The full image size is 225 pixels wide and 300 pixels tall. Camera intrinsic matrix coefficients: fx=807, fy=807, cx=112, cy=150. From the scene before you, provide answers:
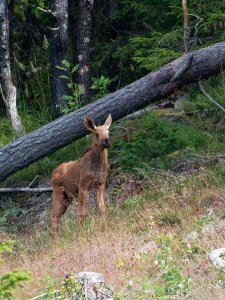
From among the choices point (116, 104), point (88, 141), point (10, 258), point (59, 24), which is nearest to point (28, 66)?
point (59, 24)

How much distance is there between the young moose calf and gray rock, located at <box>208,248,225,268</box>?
3308mm

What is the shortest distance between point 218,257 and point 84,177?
3919mm

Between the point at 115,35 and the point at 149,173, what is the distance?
294 inches

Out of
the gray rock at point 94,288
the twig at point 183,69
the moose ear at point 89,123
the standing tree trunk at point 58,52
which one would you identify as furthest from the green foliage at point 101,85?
the gray rock at point 94,288

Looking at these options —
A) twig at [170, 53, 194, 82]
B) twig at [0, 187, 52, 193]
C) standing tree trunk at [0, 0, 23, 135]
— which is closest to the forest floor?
twig at [0, 187, 52, 193]

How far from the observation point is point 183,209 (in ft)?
37.8

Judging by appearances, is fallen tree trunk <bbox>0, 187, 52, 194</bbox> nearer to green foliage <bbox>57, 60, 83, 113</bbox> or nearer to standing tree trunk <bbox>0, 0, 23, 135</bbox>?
standing tree trunk <bbox>0, 0, 23, 135</bbox>

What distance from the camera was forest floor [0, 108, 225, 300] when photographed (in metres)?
8.72

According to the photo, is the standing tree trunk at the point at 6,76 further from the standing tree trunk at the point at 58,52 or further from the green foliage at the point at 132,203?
the green foliage at the point at 132,203

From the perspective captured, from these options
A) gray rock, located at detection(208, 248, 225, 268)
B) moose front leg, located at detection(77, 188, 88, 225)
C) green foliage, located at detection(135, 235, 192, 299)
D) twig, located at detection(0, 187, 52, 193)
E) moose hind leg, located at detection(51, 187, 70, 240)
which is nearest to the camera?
green foliage, located at detection(135, 235, 192, 299)

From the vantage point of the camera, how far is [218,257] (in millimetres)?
8852

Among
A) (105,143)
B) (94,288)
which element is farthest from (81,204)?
(94,288)

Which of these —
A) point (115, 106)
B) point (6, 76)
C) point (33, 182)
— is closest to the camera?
point (115, 106)

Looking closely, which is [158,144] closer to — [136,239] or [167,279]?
[136,239]
